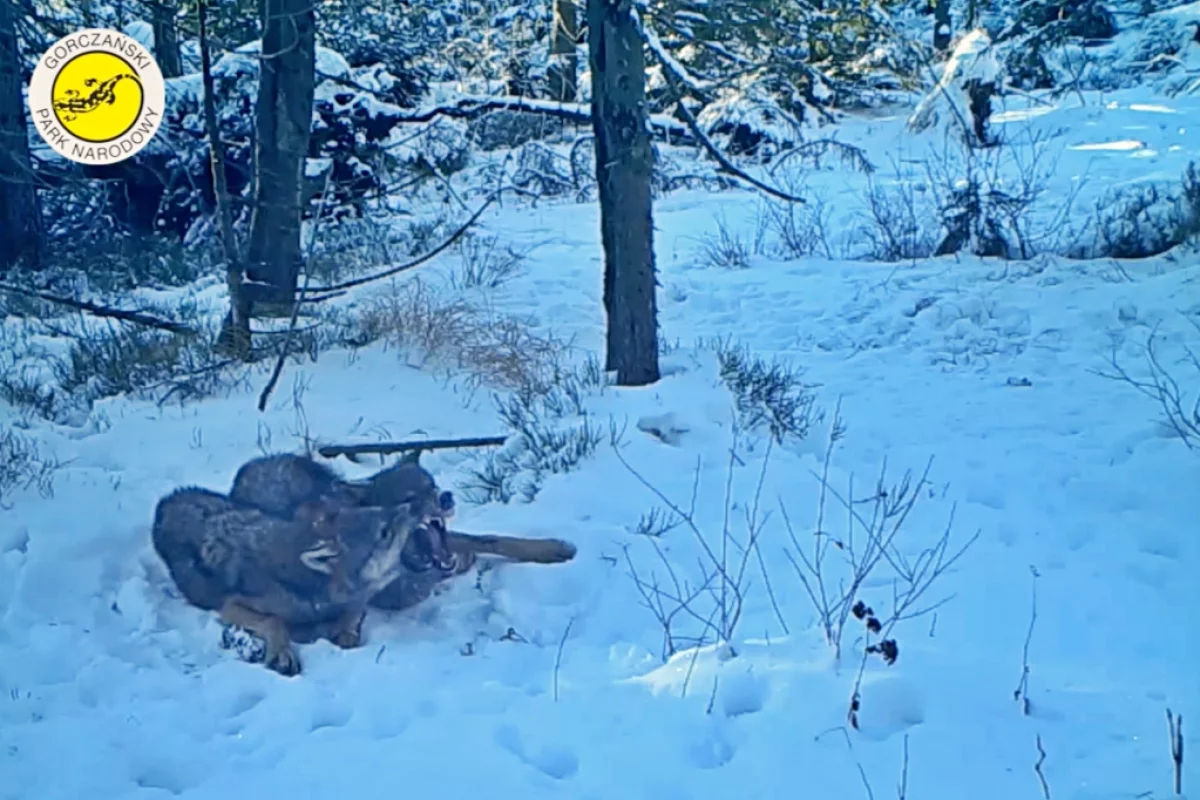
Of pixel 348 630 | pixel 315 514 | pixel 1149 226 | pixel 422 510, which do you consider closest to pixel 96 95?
pixel 315 514

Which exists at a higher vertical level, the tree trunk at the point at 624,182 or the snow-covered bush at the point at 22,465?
the tree trunk at the point at 624,182

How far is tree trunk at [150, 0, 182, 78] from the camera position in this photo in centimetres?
626

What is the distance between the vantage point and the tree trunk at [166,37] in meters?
6.26

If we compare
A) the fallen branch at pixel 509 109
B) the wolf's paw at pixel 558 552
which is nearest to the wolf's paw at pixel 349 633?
the wolf's paw at pixel 558 552

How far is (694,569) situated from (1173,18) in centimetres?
1713

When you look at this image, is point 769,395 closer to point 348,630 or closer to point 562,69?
point 348,630

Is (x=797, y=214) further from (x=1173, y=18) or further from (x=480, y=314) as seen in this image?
(x=1173, y=18)

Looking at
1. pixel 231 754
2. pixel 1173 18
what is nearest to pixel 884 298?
pixel 231 754

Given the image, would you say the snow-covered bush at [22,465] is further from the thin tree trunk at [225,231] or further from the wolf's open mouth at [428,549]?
the wolf's open mouth at [428,549]

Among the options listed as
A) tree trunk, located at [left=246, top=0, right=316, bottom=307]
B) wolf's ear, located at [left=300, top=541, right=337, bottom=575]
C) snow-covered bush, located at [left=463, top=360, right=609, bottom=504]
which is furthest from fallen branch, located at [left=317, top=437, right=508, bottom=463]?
tree trunk, located at [left=246, top=0, right=316, bottom=307]

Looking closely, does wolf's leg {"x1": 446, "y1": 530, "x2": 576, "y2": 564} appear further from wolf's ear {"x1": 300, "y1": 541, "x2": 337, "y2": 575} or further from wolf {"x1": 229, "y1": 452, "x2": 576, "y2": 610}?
wolf's ear {"x1": 300, "y1": 541, "x2": 337, "y2": 575}

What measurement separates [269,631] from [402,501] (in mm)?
620

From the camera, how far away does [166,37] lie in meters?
10.2

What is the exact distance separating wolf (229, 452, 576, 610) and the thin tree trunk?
2.43 meters
